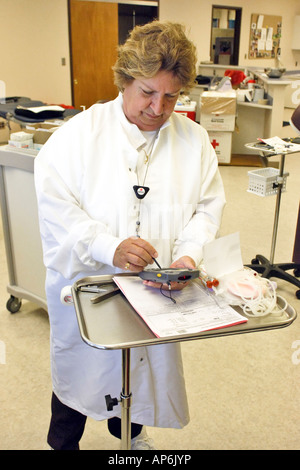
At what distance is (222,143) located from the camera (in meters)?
5.66

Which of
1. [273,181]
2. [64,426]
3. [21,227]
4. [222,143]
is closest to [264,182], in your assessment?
[273,181]

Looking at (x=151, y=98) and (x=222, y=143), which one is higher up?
(x=151, y=98)

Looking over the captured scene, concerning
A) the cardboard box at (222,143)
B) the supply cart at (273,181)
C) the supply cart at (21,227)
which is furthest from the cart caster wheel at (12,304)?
the cardboard box at (222,143)

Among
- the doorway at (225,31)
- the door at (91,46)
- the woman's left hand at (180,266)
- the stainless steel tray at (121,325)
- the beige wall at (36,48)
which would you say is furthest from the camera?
the doorway at (225,31)

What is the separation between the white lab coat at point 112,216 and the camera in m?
1.22

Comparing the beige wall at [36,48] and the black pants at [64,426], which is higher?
the beige wall at [36,48]

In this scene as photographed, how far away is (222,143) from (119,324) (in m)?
5.01

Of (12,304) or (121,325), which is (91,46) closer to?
(12,304)

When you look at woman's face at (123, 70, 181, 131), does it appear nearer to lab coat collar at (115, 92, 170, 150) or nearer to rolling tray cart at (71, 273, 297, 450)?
lab coat collar at (115, 92, 170, 150)

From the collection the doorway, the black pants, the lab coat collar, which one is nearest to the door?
the doorway

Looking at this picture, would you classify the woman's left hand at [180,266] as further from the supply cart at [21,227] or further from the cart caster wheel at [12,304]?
the cart caster wheel at [12,304]

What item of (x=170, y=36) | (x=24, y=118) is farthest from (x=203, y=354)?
(x=24, y=118)

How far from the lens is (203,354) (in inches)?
92.3
